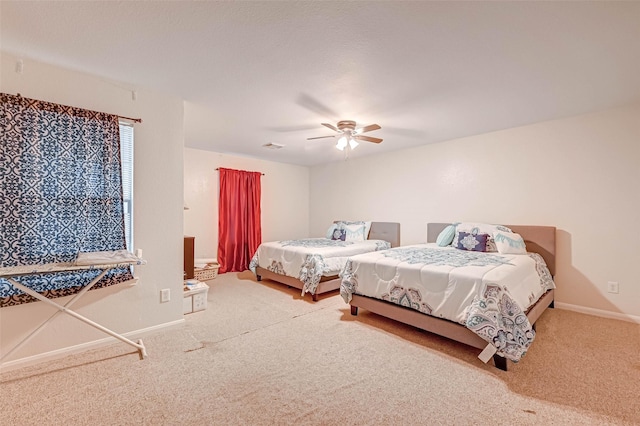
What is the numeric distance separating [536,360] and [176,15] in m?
3.35

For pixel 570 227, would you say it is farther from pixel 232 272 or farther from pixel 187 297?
pixel 232 272

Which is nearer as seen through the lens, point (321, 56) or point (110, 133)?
point (321, 56)

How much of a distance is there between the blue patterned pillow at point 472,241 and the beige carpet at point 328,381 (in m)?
1.01

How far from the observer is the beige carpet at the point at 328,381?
1.54m

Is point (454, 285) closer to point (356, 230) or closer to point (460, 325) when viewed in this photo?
point (460, 325)

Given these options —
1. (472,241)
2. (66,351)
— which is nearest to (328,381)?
(66,351)

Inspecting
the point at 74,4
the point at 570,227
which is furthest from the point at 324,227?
the point at 74,4

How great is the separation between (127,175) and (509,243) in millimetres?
3991

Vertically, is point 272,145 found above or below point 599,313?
above

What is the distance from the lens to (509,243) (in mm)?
3186

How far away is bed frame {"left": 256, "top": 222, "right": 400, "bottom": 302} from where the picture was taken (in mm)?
3610

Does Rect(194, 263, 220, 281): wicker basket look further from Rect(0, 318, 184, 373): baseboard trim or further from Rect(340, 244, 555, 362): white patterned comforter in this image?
Rect(340, 244, 555, 362): white patterned comforter

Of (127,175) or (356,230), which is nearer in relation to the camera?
(127,175)

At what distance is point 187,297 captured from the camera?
3.05 meters
